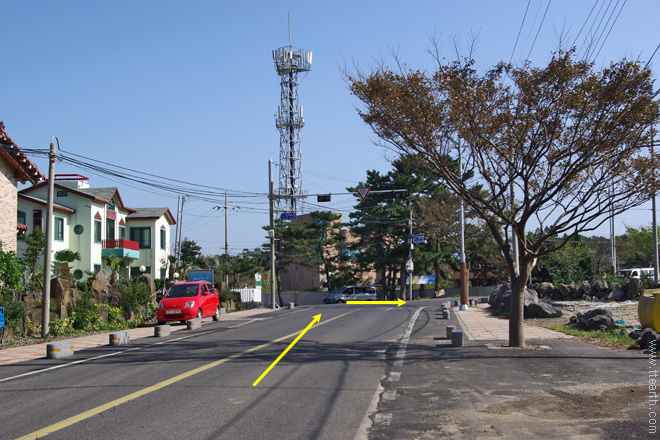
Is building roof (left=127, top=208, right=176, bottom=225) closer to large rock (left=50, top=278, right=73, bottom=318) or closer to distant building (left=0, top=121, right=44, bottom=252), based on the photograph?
distant building (left=0, top=121, right=44, bottom=252)

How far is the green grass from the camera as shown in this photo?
13.6 metres

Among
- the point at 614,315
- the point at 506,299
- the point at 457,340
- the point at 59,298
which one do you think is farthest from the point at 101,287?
the point at 614,315

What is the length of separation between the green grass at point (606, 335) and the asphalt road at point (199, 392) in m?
5.14

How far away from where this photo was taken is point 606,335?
49.8 feet

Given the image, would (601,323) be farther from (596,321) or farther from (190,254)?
(190,254)

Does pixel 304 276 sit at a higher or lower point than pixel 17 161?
lower

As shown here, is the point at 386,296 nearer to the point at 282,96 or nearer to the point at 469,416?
the point at 282,96

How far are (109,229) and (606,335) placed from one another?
34041mm

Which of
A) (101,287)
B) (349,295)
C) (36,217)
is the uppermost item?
(36,217)

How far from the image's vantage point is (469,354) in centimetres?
1265

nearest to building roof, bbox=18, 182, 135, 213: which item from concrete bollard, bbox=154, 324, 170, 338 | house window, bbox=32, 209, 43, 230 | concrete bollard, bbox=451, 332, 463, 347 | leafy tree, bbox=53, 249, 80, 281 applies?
house window, bbox=32, 209, 43, 230

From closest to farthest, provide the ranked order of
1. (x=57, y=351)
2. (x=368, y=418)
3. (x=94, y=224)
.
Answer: (x=368, y=418) < (x=57, y=351) < (x=94, y=224)

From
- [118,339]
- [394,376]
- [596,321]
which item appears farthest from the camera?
[596,321]

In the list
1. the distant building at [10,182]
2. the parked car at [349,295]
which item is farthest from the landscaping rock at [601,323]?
the parked car at [349,295]
